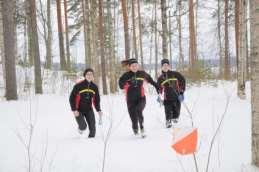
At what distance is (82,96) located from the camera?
8062mm

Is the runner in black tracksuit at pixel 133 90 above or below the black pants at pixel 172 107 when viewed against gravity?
above

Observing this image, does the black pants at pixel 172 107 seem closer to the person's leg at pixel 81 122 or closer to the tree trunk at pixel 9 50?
the person's leg at pixel 81 122

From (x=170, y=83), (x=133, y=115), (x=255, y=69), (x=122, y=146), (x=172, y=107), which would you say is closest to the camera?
(x=255, y=69)

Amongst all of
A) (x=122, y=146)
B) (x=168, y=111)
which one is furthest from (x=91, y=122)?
(x=168, y=111)

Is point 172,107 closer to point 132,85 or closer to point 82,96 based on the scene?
point 132,85

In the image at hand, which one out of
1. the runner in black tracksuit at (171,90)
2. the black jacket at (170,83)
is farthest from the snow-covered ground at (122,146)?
the black jacket at (170,83)

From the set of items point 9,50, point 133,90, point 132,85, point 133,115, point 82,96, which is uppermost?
point 9,50

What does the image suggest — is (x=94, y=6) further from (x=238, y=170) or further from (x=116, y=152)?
(x=238, y=170)

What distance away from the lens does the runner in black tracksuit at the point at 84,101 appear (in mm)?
8023

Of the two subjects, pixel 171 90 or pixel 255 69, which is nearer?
pixel 255 69

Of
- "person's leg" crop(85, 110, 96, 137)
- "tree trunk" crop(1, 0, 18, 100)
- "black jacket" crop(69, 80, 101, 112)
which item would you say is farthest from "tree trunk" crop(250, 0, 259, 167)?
"tree trunk" crop(1, 0, 18, 100)

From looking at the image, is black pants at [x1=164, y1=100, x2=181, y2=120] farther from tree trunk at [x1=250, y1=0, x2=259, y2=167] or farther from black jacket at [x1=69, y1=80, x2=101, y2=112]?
tree trunk at [x1=250, y1=0, x2=259, y2=167]

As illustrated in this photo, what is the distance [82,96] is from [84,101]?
117mm

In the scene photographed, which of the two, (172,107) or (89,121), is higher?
(172,107)
